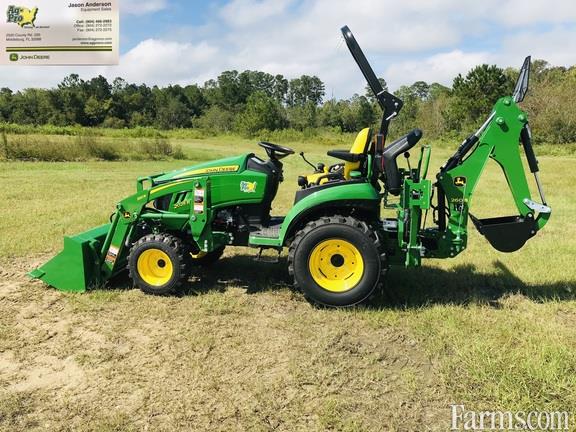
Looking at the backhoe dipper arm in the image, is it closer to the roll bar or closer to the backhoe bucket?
the backhoe bucket

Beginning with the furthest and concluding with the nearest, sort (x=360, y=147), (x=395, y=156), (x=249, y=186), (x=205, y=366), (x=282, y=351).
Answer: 1. (x=249, y=186)
2. (x=360, y=147)
3. (x=395, y=156)
4. (x=282, y=351)
5. (x=205, y=366)

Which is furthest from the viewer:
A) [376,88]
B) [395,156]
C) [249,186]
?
[249,186]

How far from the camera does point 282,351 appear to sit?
402 cm

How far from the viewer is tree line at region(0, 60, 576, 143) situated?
114ft

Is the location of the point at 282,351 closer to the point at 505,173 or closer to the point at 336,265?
the point at 336,265

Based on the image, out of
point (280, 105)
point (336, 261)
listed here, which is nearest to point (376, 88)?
point (336, 261)

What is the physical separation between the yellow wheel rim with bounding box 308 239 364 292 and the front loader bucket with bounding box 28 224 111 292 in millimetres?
2327

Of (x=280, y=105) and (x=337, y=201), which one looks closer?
(x=337, y=201)

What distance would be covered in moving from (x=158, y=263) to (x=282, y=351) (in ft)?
6.10

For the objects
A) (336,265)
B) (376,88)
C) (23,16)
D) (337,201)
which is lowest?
(336,265)

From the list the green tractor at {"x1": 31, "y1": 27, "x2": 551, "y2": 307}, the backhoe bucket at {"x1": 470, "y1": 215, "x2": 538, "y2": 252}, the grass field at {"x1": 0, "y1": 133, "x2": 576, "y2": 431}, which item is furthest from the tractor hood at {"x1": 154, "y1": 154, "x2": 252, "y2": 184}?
the backhoe bucket at {"x1": 470, "y1": 215, "x2": 538, "y2": 252}

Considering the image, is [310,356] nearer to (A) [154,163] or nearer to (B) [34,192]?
(B) [34,192]

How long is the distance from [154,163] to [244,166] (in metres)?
18.3

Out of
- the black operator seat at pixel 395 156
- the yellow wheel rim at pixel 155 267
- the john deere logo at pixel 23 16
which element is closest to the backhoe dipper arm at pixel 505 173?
the black operator seat at pixel 395 156
